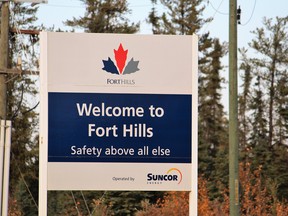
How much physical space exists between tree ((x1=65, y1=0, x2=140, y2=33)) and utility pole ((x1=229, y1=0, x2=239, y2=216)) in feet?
119

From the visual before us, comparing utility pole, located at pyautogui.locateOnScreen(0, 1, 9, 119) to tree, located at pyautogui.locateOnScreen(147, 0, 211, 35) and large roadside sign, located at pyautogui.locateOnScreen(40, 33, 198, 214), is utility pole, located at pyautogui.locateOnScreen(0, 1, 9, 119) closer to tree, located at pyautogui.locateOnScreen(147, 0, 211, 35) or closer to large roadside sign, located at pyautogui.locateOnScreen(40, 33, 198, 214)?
large roadside sign, located at pyautogui.locateOnScreen(40, 33, 198, 214)

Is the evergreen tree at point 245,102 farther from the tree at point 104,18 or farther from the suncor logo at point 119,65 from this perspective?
the suncor logo at point 119,65

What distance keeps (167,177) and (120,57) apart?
A: 7.21ft

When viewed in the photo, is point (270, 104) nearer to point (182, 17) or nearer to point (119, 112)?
point (182, 17)

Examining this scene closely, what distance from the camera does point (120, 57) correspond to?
42.4ft

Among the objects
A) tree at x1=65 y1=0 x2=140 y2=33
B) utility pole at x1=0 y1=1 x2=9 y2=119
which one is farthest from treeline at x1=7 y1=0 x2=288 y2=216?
utility pole at x1=0 y1=1 x2=9 y2=119

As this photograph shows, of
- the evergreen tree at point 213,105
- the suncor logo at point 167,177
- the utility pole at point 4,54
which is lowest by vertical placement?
the suncor logo at point 167,177

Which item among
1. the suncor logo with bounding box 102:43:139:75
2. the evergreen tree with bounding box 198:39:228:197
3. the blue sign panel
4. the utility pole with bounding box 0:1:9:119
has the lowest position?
the blue sign panel

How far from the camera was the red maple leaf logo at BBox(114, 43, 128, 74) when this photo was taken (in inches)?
508

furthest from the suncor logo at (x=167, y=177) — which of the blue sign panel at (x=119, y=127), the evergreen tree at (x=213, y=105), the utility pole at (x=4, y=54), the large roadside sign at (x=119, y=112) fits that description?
the evergreen tree at (x=213, y=105)

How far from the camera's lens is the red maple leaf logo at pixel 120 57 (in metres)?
12.9

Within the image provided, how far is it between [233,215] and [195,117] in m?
4.44

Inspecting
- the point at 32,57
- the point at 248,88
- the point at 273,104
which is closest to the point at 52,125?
the point at 32,57

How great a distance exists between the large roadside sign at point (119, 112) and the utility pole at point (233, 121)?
3.97 m
